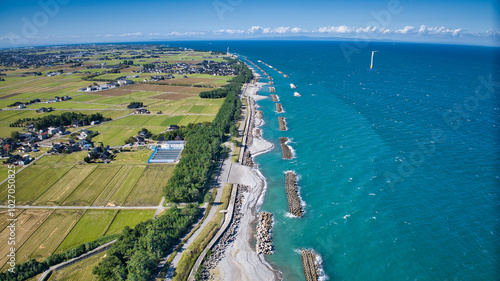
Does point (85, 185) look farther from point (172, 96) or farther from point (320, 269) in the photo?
point (172, 96)

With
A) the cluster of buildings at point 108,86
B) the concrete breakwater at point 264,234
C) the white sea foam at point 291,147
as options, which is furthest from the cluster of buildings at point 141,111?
the concrete breakwater at point 264,234

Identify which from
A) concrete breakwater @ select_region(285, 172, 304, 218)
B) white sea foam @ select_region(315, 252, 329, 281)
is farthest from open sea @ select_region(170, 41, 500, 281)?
concrete breakwater @ select_region(285, 172, 304, 218)

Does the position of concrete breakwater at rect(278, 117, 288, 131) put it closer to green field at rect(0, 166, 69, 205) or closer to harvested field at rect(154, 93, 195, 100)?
harvested field at rect(154, 93, 195, 100)

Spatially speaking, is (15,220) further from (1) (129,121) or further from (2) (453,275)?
(2) (453,275)

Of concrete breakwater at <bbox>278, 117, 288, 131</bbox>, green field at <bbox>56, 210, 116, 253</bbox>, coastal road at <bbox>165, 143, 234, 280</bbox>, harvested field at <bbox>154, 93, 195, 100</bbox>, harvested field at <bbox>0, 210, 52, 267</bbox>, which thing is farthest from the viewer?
harvested field at <bbox>154, 93, 195, 100</bbox>

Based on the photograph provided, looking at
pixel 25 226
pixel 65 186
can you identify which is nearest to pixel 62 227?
pixel 25 226

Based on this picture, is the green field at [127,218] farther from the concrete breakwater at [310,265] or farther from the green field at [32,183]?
the concrete breakwater at [310,265]

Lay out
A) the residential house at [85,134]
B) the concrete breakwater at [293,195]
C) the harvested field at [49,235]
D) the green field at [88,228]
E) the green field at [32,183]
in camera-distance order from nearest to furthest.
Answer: the harvested field at [49,235], the green field at [88,228], the concrete breakwater at [293,195], the green field at [32,183], the residential house at [85,134]
